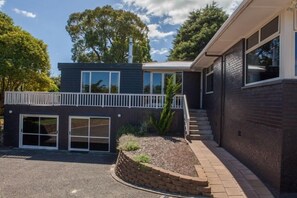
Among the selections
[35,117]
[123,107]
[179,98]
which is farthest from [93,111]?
[179,98]

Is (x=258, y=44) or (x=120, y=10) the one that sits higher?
(x=120, y=10)

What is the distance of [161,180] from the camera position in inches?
286

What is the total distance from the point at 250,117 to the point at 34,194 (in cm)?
593

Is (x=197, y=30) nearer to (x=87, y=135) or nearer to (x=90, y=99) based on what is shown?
(x=90, y=99)

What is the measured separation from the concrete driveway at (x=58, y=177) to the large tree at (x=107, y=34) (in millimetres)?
19852

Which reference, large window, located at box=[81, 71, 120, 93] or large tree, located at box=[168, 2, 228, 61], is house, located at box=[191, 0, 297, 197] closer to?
large window, located at box=[81, 71, 120, 93]

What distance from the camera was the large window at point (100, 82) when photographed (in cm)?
1794

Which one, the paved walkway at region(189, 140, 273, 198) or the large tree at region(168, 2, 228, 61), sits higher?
the large tree at region(168, 2, 228, 61)

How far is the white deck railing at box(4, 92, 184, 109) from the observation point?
51.3ft

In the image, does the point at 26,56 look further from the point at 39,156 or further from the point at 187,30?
the point at 187,30

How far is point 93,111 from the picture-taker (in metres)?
15.9

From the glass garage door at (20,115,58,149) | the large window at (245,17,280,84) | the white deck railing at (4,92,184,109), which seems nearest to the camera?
the large window at (245,17,280,84)

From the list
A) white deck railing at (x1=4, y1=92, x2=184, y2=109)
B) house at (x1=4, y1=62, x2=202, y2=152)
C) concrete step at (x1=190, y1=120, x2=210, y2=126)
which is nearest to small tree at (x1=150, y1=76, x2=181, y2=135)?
concrete step at (x1=190, y1=120, x2=210, y2=126)

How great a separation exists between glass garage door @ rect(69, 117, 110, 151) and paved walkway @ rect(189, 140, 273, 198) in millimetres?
7655
